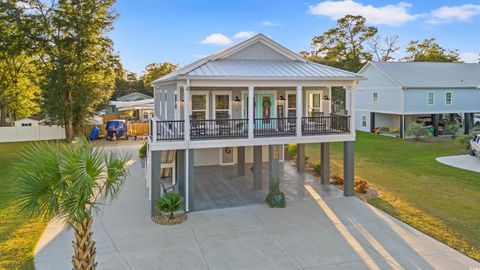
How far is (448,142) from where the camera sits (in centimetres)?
2891

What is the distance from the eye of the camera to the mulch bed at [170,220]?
11473 mm

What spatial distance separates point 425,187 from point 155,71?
165 ft

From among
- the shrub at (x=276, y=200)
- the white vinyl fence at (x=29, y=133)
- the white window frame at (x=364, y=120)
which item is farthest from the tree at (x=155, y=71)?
the shrub at (x=276, y=200)

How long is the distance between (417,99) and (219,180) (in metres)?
23.4

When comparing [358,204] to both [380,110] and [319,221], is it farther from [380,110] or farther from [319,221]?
[380,110]

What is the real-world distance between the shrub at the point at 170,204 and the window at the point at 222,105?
527 centimetres

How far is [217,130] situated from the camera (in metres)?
13.8

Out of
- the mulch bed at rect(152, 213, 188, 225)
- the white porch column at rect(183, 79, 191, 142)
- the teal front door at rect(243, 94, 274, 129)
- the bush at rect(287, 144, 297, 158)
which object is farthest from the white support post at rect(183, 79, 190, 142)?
the bush at rect(287, 144, 297, 158)

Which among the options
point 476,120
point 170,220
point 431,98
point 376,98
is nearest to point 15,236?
point 170,220

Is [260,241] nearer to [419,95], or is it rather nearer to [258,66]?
[258,66]

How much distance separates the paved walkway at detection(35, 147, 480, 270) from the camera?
8656 mm

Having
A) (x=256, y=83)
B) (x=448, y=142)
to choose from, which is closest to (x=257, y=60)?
(x=256, y=83)

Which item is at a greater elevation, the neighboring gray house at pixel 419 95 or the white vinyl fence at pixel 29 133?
the neighboring gray house at pixel 419 95

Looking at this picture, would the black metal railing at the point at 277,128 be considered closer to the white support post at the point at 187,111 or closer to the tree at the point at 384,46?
the white support post at the point at 187,111
